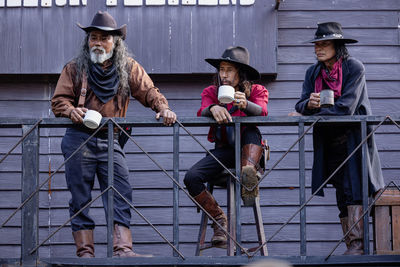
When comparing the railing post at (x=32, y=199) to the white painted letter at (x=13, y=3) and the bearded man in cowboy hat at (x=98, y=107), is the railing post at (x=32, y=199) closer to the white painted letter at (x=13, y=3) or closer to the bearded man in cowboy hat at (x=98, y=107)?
the bearded man in cowboy hat at (x=98, y=107)

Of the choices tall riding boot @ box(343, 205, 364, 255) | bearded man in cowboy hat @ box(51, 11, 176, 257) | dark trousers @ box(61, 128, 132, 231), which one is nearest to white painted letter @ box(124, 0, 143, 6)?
bearded man in cowboy hat @ box(51, 11, 176, 257)

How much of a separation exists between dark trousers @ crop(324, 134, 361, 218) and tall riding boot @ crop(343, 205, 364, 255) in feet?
0.26

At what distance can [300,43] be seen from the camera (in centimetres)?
773

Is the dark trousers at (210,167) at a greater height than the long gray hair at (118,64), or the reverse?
the long gray hair at (118,64)

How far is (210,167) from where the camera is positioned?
5.88m

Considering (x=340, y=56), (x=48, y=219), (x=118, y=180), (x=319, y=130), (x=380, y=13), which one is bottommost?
(x=48, y=219)

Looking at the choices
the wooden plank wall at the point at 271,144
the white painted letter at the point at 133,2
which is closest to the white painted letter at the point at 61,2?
the white painted letter at the point at 133,2

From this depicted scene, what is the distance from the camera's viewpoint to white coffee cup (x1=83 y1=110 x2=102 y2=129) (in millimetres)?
5375

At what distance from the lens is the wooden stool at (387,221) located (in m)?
5.70

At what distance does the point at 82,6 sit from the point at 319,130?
9.87 ft

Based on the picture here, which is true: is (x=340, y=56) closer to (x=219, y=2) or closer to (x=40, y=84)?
(x=219, y=2)

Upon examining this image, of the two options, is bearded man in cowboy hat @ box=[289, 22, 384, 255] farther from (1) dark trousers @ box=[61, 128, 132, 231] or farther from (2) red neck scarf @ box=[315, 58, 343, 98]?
(1) dark trousers @ box=[61, 128, 132, 231]

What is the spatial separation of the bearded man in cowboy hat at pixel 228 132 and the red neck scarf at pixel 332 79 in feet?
1.39

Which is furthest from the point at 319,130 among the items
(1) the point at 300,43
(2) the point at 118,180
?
(1) the point at 300,43
